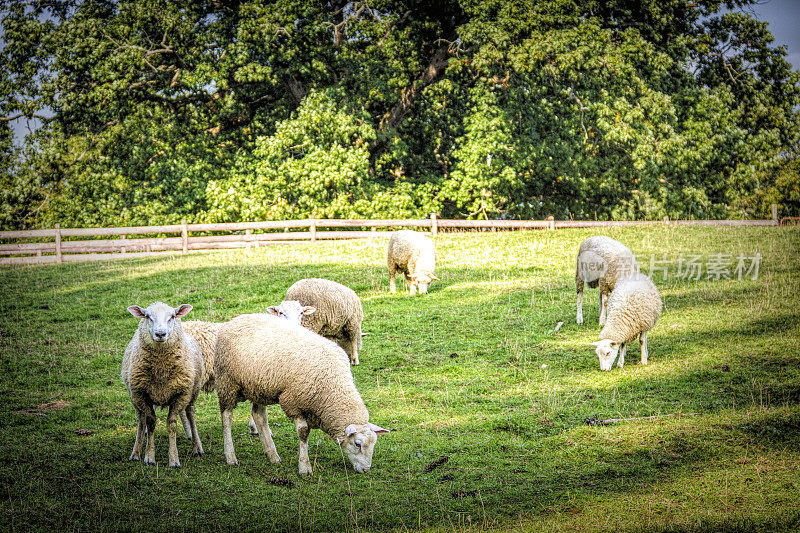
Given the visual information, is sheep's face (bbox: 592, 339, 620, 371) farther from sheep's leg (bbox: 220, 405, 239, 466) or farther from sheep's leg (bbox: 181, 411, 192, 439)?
sheep's leg (bbox: 181, 411, 192, 439)

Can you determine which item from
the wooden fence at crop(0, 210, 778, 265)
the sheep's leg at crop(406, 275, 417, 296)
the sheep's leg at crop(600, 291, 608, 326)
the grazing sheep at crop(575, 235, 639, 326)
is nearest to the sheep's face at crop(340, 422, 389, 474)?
the grazing sheep at crop(575, 235, 639, 326)

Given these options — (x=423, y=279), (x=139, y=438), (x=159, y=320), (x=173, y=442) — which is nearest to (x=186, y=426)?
(x=139, y=438)

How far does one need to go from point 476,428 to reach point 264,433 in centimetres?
246

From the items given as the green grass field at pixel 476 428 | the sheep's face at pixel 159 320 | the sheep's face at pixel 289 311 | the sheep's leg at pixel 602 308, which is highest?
the sheep's face at pixel 159 320

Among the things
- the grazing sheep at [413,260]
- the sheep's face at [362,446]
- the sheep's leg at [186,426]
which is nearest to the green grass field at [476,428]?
the sheep's leg at [186,426]

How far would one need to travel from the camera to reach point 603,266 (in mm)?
12719

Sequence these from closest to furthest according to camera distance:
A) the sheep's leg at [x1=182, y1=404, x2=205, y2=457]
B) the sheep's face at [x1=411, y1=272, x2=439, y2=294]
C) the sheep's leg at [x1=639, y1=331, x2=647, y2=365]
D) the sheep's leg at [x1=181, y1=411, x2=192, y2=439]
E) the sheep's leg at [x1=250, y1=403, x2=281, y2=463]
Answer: the sheep's leg at [x1=250, y1=403, x2=281, y2=463]
the sheep's leg at [x1=182, y1=404, x2=205, y2=457]
the sheep's leg at [x1=181, y1=411, x2=192, y2=439]
the sheep's leg at [x1=639, y1=331, x2=647, y2=365]
the sheep's face at [x1=411, y1=272, x2=439, y2=294]

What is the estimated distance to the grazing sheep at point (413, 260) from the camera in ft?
54.3

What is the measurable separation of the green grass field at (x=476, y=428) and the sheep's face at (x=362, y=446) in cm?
22

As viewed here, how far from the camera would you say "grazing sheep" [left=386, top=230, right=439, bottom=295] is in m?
16.6

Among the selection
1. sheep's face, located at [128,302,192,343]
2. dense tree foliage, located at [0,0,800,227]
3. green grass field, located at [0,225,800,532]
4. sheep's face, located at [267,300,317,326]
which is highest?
dense tree foliage, located at [0,0,800,227]

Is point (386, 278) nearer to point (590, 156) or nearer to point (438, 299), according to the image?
point (438, 299)

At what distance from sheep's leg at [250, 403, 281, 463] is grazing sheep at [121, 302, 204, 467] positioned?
729 millimetres

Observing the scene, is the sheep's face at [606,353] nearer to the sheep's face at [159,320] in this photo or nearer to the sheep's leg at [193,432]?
the sheep's leg at [193,432]
